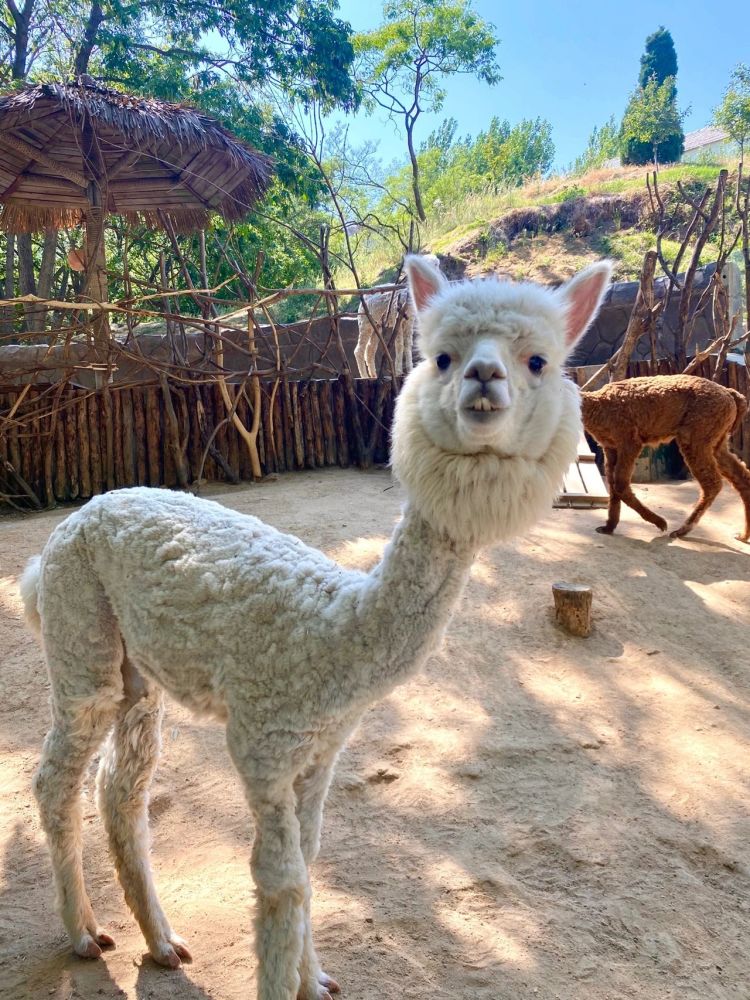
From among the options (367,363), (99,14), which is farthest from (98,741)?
(99,14)

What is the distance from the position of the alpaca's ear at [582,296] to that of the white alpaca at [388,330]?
259 inches

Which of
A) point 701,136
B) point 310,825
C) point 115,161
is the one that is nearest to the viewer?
point 310,825

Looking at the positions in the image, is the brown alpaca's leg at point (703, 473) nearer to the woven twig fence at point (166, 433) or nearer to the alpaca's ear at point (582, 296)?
the woven twig fence at point (166, 433)

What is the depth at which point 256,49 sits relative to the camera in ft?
43.1

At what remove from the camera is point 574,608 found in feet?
13.0

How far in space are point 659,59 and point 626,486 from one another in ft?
94.3

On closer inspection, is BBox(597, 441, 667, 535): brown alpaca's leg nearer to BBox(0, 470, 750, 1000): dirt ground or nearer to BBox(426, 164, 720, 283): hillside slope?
BBox(0, 470, 750, 1000): dirt ground

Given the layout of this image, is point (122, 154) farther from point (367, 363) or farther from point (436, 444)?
→ point (436, 444)

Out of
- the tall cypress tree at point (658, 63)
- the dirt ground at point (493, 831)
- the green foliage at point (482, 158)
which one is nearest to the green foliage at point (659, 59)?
the tall cypress tree at point (658, 63)

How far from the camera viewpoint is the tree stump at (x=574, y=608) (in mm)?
3955

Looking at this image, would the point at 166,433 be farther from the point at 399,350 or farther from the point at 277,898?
the point at 277,898

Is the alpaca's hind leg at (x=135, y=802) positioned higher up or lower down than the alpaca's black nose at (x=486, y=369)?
lower down

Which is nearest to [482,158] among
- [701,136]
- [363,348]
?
[701,136]

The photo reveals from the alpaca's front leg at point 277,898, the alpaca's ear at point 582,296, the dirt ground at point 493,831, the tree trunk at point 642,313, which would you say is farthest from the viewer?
the tree trunk at point 642,313
